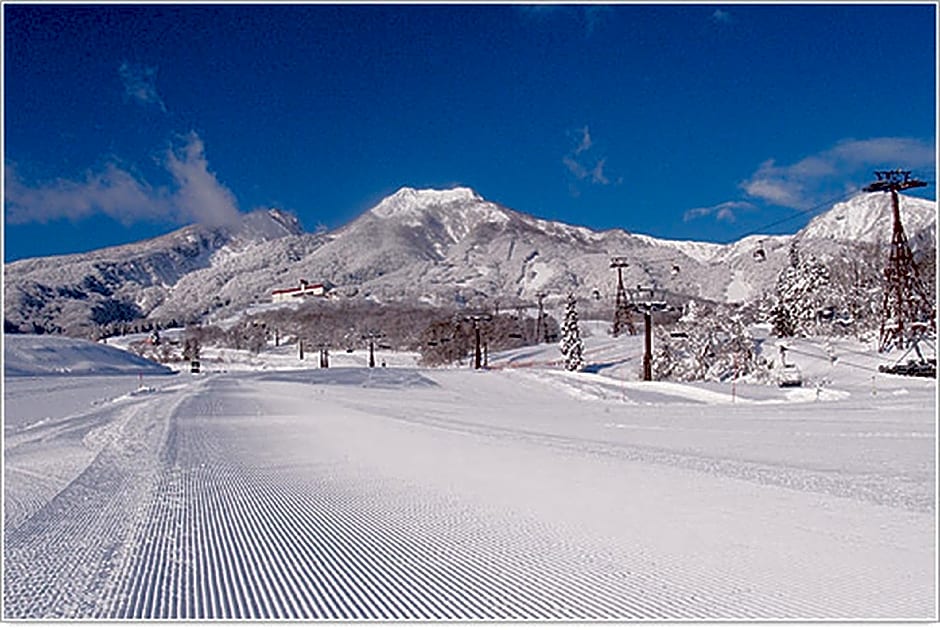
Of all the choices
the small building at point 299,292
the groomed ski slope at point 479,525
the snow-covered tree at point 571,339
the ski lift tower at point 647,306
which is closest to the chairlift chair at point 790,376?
the ski lift tower at point 647,306

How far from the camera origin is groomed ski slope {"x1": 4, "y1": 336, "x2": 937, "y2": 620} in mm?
4438

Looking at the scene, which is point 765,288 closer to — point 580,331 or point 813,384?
point 580,331

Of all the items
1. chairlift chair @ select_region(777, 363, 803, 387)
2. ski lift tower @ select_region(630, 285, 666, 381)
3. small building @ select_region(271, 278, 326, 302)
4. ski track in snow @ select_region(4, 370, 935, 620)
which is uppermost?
small building @ select_region(271, 278, 326, 302)

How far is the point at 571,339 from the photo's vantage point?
55375mm

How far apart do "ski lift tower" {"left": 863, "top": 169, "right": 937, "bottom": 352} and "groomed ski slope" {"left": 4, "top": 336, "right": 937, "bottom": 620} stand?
25.6 metres

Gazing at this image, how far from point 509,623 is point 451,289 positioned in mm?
157503

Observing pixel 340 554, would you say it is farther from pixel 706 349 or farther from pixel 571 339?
pixel 571 339

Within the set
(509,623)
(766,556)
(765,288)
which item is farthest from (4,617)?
(765,288)

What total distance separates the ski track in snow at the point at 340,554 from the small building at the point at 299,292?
561 ft

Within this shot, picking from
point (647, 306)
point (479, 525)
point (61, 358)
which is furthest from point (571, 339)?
point (479, 525)

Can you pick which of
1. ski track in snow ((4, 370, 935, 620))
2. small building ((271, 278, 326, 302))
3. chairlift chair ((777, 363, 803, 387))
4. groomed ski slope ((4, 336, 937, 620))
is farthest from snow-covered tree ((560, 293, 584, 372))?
small building ((271, 278, 326, 302))

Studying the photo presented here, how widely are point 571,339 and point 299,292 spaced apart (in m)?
144

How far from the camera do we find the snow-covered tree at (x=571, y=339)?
54.5 metres

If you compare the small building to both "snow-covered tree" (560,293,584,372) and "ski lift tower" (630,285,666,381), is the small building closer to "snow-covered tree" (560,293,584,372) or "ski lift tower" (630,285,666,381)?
"snow-covered tree" (560,293,584,372)
